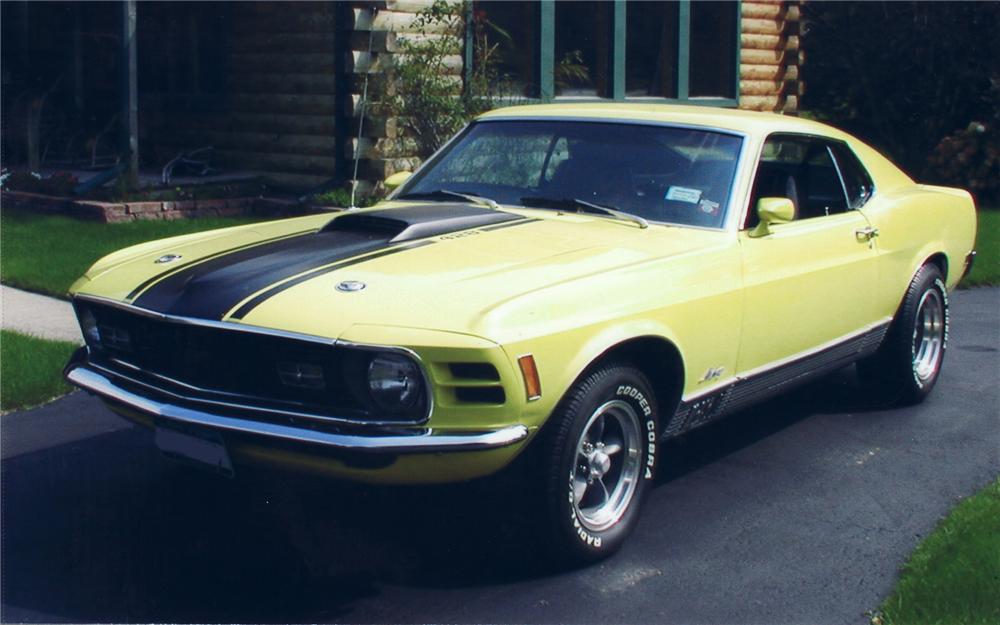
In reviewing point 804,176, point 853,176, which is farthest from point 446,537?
point 853,176

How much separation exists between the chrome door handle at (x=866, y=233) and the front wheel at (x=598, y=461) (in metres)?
1.96

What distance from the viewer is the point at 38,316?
8.33 m

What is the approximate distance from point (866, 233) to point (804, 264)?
0.73 meters

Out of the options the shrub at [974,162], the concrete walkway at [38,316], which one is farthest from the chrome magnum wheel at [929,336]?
the shrub at [974,162]

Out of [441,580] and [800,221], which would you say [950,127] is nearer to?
[800,221]

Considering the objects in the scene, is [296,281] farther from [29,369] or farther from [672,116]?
[29,369]

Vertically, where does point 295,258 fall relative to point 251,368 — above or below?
above

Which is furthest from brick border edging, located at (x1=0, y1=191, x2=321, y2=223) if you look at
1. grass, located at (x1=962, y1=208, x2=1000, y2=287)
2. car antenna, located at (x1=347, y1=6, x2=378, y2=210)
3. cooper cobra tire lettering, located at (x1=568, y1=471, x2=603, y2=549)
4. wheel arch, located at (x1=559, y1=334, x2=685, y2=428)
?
cooper cobra tire lettering, located at (x1=568, y1=471, x2=603, y2=549)

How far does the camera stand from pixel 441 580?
4.39m

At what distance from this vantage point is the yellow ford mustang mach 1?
13.3ft

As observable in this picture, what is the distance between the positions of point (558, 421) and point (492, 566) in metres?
0.62

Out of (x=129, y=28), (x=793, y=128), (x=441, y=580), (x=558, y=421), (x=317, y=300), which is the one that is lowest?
(x=441, y=580)

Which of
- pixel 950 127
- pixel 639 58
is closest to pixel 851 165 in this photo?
pixel 639 58

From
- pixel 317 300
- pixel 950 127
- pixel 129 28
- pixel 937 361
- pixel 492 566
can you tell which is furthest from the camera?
pixel 950 127
